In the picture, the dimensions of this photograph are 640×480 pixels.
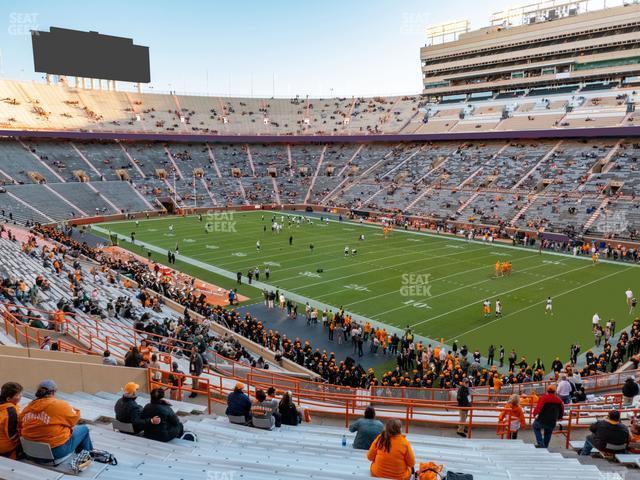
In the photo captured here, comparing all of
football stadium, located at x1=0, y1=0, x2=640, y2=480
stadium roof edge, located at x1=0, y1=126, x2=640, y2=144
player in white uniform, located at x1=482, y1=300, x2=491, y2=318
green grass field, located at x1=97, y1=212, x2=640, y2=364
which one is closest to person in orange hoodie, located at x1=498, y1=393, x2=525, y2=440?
A: football stadium, located at x1=0, y1=0, x2=640, y2=480

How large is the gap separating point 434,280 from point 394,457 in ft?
79.8

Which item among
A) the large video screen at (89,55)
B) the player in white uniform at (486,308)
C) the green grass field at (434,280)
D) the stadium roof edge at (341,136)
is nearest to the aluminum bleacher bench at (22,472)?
the green grass field at (434,280)

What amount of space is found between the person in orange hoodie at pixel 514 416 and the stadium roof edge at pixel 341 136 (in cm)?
5096

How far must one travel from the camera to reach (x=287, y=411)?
316 inches

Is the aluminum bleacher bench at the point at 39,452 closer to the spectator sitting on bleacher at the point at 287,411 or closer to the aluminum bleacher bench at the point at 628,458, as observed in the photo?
the spectator sitting on bleacher at the point at 287,411

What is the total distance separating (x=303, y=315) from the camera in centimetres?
2369

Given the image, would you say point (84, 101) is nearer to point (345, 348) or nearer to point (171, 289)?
point (171, 289)

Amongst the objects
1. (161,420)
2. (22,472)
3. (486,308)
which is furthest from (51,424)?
(486,308)

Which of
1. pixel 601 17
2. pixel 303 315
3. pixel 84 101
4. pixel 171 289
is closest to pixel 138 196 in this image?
pixel 84 101

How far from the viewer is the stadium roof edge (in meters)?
52.4

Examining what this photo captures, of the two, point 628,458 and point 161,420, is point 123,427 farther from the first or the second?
point 628,458

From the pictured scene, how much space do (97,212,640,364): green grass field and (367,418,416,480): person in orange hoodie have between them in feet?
49.0

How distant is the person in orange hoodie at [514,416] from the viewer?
7.95 metres

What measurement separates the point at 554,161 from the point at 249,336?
44.3 meters
